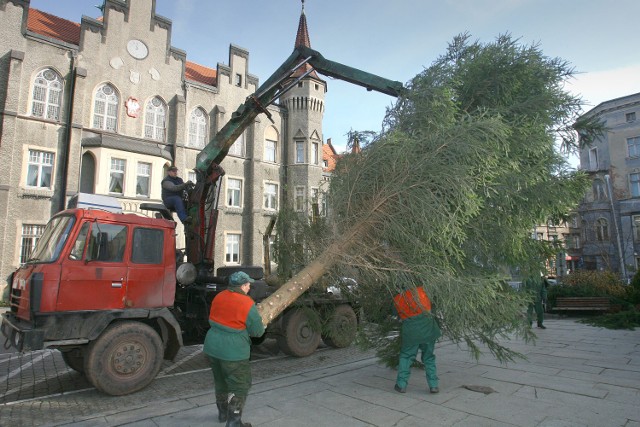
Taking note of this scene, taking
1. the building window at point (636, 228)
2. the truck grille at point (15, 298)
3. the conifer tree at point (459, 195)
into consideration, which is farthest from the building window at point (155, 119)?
the building window at point (636, 228)

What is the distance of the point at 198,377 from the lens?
6871mm

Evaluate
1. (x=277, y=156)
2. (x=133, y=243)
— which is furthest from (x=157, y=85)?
(x=133, y=243)

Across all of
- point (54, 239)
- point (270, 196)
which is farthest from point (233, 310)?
point (270, 196)

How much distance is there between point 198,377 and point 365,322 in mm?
3005

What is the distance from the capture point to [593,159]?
3709cm

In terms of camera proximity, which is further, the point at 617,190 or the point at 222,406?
the point at 617,190

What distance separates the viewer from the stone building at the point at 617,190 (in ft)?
108

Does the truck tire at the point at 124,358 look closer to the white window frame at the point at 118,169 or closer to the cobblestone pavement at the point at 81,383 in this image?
the cobblestone pavement at the point at 81,383

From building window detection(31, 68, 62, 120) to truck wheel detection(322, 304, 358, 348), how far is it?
18.6 m

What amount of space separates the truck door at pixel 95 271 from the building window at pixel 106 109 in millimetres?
17898

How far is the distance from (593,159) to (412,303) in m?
40.2

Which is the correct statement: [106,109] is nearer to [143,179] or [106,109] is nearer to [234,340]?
[143,179]

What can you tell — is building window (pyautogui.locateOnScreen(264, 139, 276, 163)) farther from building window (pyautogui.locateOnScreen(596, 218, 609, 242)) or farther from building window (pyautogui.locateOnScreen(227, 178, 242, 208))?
building window (pyautogui.locateOnScreen(596, 218, 609, 242))

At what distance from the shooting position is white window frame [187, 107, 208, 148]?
24.6 meters
